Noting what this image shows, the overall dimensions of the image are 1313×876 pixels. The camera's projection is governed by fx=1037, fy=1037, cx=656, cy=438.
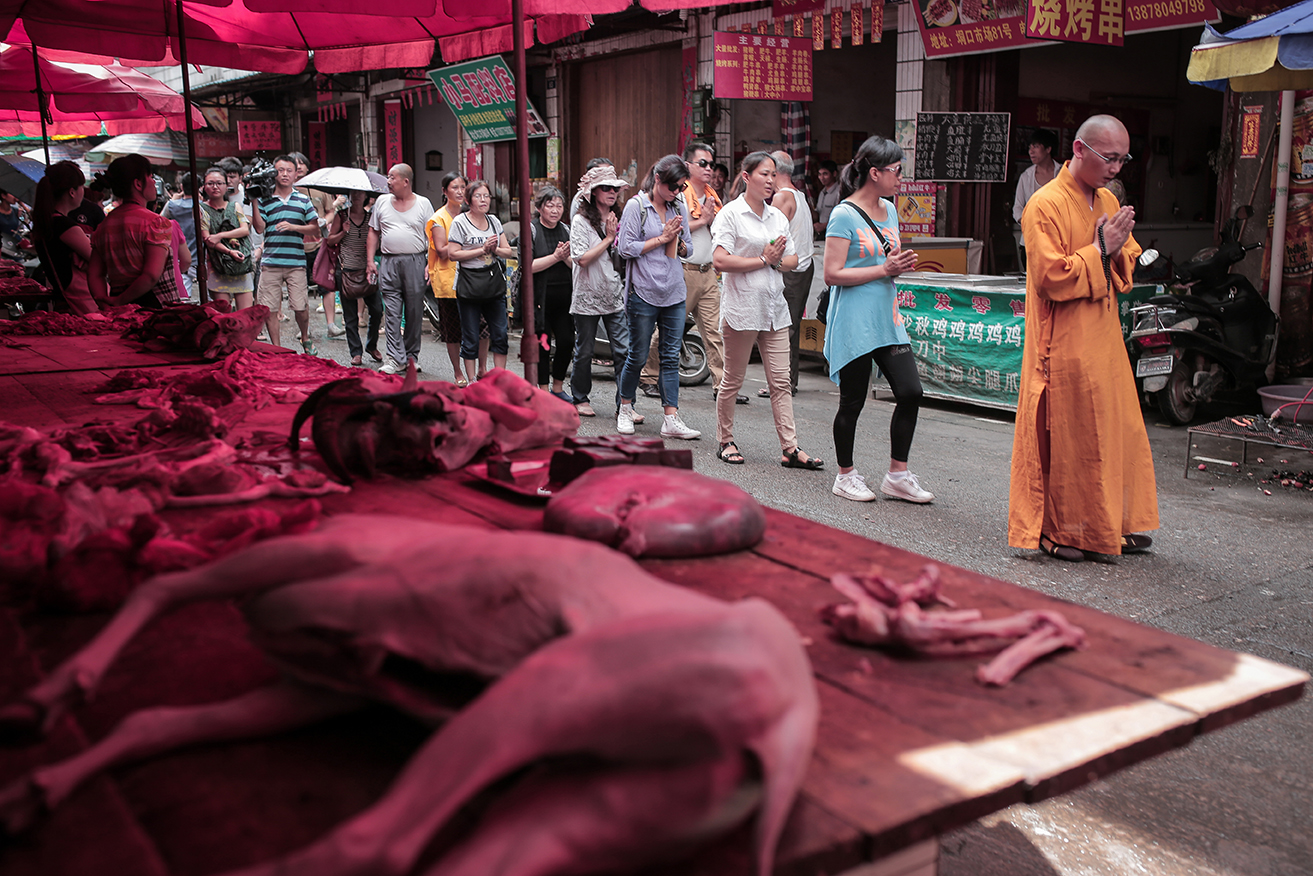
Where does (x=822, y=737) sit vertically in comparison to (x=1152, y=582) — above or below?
above

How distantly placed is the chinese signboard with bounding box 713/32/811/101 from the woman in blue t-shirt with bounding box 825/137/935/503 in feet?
18.6

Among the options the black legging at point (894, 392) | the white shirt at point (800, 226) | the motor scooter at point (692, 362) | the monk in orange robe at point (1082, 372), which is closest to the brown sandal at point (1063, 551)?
the monk in orange robe at point (1082, 372)

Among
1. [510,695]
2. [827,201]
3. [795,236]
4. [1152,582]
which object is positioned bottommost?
[1152,582]

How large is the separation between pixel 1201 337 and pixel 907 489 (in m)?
3.43

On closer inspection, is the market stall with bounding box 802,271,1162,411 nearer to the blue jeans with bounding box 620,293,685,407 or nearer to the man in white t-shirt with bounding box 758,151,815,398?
the man in white t-shirt with bounding box 758,151,815,398

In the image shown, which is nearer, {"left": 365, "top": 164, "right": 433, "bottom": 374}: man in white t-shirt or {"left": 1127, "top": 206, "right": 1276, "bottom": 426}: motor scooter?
{"left": 1127, "top": 206, "right": 1276, "bottom": 426}: motor scooter

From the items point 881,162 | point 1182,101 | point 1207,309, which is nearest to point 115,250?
point 881,162

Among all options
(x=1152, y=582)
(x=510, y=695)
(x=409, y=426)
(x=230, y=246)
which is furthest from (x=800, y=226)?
(x=510, y=695)

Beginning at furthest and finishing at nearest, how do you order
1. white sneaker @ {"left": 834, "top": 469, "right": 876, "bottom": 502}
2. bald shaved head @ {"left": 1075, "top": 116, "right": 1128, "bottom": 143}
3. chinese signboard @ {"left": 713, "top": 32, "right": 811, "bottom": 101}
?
chinese signboard @ {"left": 713, "top": 32, "right": 811, "bottom": 101}
white sneaker @ {"left": 834, "top": 469, "right": 876, "bottom": 502}
bald shaved head @ {"left": 1075, "top": 116, "right": 1128, "bottom": 143}

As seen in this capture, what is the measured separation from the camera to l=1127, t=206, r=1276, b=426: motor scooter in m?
7.42

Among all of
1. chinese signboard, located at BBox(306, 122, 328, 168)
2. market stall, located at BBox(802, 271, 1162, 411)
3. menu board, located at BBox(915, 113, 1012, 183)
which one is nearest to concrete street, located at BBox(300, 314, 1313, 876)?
market stall, located at BBox(802, 271, 1162, 411)

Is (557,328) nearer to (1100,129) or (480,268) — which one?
(480,268)

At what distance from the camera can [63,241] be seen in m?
6.96

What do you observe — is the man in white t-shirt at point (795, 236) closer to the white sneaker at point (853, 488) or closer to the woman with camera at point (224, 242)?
the white sneaker at point (853, 488)
